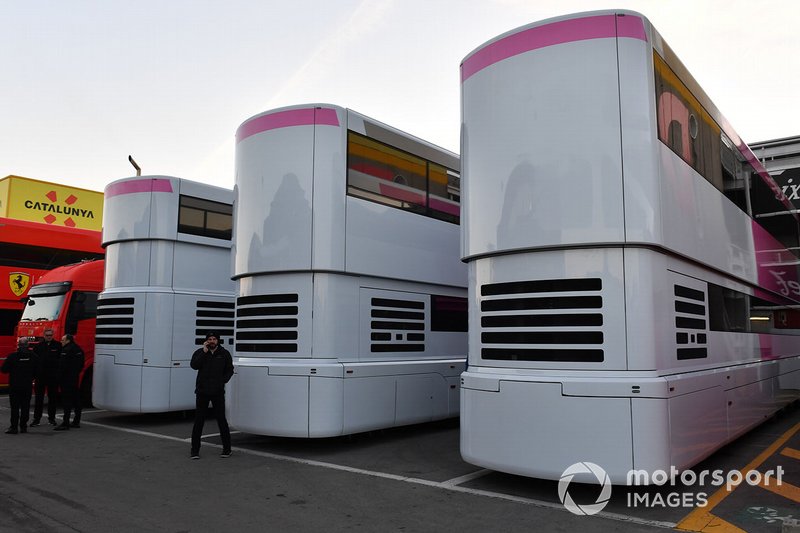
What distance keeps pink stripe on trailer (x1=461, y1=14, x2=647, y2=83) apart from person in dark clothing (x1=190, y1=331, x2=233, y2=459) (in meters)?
4.88

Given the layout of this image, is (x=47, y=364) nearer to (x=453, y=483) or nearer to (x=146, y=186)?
(x=146, y=186)

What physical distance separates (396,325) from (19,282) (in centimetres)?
1153

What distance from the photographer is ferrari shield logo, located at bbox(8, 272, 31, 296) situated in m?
15.9

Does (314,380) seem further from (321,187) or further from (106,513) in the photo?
(106,513)

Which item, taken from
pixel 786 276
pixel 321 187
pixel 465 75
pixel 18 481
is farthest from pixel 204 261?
pixel 786 276

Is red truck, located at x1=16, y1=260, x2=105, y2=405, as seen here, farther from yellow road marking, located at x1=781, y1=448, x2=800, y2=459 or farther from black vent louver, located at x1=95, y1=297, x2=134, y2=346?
yellow road marking, located at x1=781, y1=448, x2=800, y2=459

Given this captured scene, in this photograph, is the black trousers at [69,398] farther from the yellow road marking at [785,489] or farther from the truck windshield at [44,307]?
the yellow road marking at [785,489]

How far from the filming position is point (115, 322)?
11188mm

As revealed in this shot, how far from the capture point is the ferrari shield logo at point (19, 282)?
15.9 m

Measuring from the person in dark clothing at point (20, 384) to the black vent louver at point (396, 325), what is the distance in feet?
18.5

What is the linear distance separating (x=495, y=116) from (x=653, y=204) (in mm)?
1762

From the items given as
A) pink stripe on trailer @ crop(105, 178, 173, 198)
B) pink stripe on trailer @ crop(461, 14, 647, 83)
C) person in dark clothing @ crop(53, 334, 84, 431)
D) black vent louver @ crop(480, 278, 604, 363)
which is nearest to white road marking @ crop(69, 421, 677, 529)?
black vent louver @ crop(480, 278, 604, 363)

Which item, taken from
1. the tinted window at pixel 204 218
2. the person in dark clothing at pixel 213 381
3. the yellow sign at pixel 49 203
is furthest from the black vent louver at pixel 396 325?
the yellow sign at pixel 49 203

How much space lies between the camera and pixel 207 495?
609 cm
